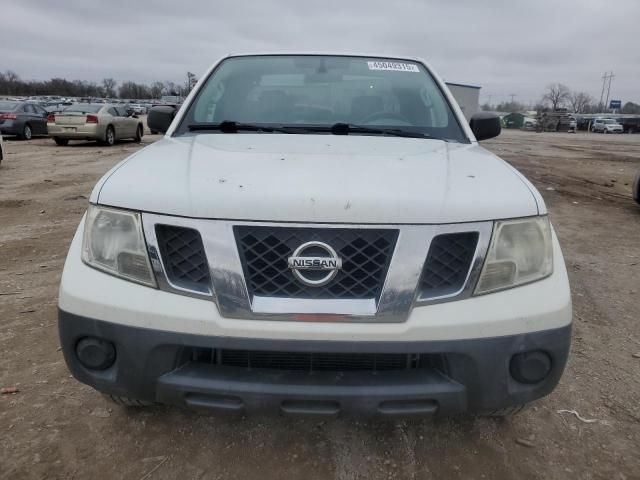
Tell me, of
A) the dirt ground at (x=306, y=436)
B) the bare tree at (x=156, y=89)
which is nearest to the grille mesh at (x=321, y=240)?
the dirt ground at (x=306, y=436)

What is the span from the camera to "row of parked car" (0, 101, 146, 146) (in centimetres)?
1622

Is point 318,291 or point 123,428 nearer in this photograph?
point 318,291

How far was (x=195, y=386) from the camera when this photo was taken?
1682 millimetres

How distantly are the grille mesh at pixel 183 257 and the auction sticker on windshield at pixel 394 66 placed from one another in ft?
6.76

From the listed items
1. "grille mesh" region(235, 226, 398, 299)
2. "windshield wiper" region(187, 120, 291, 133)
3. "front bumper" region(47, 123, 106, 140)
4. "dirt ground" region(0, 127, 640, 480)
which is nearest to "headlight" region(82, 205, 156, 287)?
"grille mesh" region(235, 226, 398, 299)

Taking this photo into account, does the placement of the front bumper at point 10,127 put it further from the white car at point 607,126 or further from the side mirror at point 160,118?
the white car at point 607,126

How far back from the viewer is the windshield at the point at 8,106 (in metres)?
18.4

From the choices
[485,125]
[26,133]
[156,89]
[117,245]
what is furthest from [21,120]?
[156,89]

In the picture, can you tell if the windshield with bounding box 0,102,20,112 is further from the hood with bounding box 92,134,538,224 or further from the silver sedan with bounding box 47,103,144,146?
the hood with bounding box 92,134,538,224

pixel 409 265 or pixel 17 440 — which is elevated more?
pixel 409 265

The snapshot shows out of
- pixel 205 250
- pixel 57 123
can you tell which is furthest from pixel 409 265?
pixel 57 123

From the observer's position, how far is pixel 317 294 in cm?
169

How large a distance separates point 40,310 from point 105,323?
7.00 ft

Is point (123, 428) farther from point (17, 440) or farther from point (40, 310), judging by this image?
point (40, 310)
